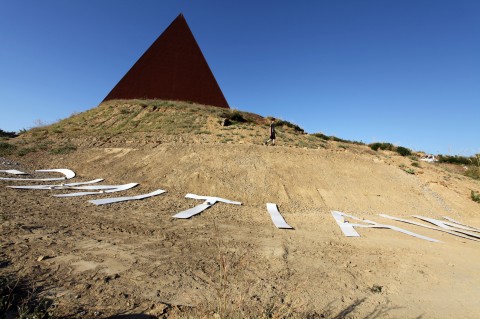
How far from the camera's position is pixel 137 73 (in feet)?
90.0

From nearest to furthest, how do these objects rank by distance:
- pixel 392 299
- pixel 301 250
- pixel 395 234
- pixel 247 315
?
1. pixel 247 315
2. pixel 392 299
3. pixel 301 250
4. pixel 395 234

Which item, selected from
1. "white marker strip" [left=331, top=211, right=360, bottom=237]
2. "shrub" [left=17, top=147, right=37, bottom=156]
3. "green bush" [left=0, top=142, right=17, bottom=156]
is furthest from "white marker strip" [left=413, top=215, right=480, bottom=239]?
"green bush" [left=0, top=142, right=17, bottom=156]

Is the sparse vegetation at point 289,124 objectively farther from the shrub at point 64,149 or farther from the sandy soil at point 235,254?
the shrub at point 64,149

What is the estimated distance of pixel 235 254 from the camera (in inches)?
216

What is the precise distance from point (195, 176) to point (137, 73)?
19625mm

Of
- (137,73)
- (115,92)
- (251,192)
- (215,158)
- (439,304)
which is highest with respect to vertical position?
(137,73)

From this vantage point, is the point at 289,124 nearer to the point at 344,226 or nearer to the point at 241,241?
the point at 344,226

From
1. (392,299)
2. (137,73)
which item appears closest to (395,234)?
(392,299)

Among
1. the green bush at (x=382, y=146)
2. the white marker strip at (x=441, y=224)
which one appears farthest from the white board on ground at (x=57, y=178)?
the green bush at (x=382, y=146)

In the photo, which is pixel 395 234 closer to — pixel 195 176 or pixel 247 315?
pixel 247 315

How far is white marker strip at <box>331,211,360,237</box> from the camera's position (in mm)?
7780

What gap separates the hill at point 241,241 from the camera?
3834 millimetres

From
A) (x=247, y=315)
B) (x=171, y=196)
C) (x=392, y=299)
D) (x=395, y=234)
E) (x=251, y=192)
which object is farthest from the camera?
(x=251, y=192)

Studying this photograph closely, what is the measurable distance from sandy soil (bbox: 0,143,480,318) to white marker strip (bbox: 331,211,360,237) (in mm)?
221
